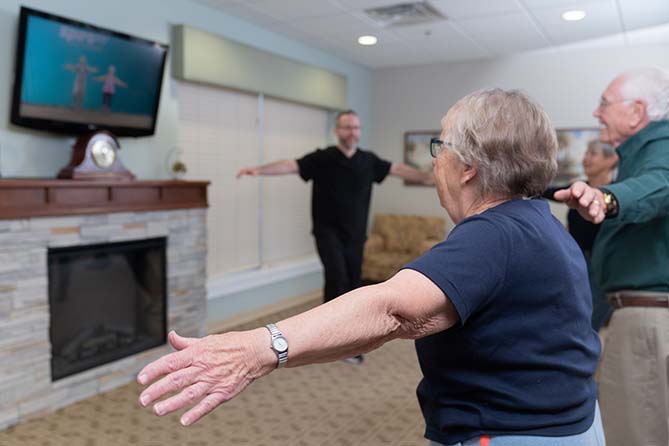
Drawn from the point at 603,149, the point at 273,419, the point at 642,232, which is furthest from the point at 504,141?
the point at 603,149

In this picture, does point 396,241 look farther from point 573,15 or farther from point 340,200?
point 573,15

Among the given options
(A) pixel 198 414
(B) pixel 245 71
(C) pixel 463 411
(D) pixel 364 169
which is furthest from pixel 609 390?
(B) pixel 245 71

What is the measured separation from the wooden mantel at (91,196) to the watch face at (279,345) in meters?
2.42

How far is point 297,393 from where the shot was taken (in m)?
3.24

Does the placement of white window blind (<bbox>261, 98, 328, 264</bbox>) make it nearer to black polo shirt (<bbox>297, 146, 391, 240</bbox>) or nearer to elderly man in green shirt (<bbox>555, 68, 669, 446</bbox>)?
black polo shirt (<bbox>297, 146, 391, 240</bbox>)

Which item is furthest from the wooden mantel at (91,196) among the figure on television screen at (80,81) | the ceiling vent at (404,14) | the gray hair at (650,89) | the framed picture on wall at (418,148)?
the framed picture on wall at (418,148)

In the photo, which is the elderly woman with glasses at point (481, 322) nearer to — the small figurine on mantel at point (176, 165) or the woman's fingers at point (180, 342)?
the woman's fingers at point (180, 342)

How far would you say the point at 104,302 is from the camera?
11.4 ft

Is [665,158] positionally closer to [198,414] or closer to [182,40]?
[198,414]

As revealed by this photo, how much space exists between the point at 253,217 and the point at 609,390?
3767mm

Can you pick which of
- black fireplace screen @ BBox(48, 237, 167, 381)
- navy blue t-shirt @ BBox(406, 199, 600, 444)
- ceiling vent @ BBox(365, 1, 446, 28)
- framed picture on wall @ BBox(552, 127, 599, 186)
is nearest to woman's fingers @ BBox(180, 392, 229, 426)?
navy blue t-shirt @ BBox(406, 199, 600, 444)

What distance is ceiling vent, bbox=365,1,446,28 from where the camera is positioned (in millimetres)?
4148

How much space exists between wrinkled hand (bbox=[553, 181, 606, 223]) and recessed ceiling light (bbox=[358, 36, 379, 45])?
4.08 metres

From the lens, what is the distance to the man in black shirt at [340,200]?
3762 millimetres
